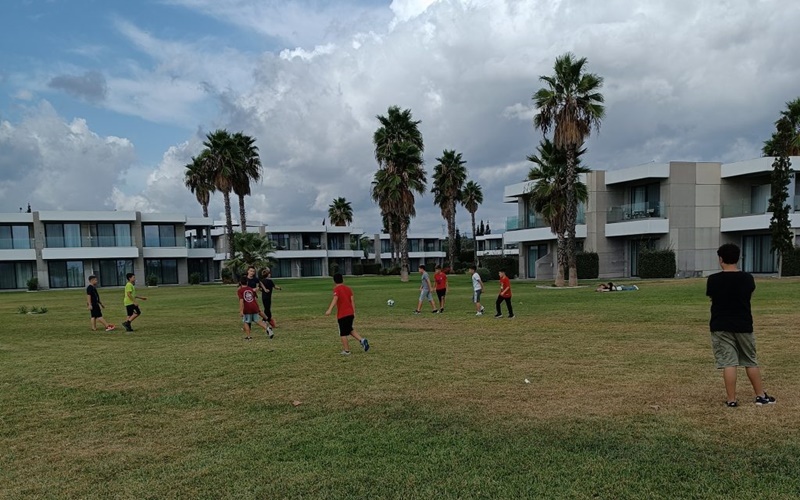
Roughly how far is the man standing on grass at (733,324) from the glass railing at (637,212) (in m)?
34.5

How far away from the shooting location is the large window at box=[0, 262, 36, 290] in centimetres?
5159

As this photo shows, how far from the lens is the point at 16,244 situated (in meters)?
50.8

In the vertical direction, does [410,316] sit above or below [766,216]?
below

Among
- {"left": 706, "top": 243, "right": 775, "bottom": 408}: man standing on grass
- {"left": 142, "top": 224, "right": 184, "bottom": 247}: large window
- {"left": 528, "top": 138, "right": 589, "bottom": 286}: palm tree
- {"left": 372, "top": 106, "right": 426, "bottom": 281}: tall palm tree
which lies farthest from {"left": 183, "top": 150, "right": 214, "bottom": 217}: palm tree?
{"left": 706, "top": 243, "right": 775, "bottom": 408}: man standing on grass

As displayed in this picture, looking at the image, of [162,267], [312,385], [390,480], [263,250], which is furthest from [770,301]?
[162,267]

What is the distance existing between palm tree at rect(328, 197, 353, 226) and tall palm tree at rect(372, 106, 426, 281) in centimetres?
3882

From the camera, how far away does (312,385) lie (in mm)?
8102

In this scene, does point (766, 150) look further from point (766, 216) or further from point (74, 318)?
point (74, 318)

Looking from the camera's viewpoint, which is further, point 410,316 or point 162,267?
point 162,267

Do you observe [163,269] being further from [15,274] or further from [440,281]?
[440,281]

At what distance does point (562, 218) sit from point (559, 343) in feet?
68.2

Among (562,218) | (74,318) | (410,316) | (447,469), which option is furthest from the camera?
(562,218)

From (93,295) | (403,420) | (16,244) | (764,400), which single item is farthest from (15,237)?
(764,400)

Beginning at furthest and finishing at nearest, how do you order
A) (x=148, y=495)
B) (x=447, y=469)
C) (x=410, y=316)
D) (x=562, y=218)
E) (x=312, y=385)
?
(x=562, y=218)
(x=410, y=316)
(x=312, y=385)
(x=447, y=469)
(x=148, y=495)
